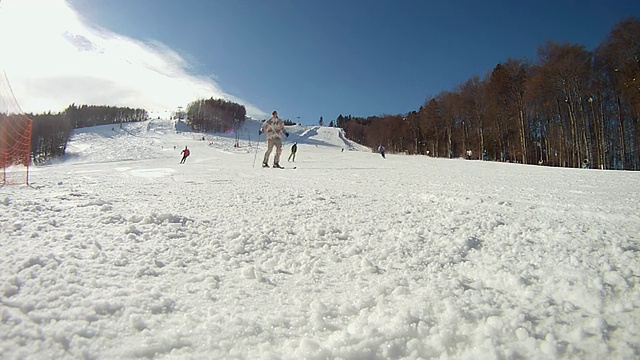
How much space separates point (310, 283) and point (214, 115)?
4979 inches

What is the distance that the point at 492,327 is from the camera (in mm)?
1690

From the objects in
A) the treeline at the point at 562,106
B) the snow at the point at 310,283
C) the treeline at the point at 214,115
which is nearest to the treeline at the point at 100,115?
the treeline at the point at 214,115

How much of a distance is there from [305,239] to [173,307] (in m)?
1.45

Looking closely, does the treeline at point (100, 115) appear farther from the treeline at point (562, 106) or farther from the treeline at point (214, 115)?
the treeline at point (562, 106)

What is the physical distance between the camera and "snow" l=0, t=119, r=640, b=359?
153 centimetres

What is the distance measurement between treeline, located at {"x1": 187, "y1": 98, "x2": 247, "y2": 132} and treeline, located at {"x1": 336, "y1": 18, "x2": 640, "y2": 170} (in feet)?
293

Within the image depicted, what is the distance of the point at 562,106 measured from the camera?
30.4m

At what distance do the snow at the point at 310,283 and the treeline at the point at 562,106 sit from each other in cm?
2952

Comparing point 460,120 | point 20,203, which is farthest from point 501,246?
point 460,120

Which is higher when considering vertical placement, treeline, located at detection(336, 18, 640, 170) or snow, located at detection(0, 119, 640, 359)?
treeline, located at detection(336, 18, 640, 170)

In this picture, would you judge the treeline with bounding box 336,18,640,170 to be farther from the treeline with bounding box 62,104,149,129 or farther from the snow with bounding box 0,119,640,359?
the treeline with bounding box 62,104,149,129

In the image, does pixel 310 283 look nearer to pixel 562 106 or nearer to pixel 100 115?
pixel 562 106

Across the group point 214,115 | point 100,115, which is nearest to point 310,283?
point 214,115

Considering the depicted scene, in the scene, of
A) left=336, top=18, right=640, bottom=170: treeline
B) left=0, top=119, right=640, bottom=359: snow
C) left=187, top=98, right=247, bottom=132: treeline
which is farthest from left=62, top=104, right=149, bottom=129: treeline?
left=0, top=119, right=640, bottom=359: snow
